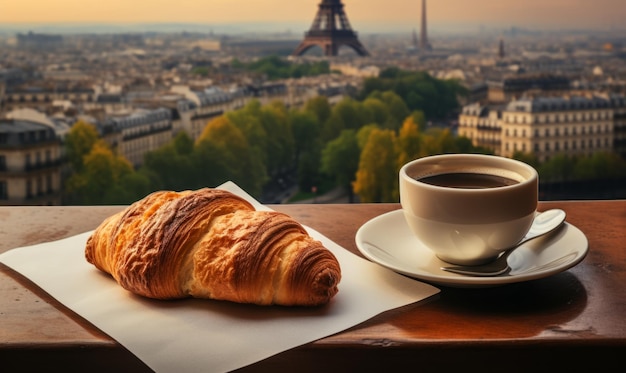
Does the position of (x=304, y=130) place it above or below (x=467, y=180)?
below

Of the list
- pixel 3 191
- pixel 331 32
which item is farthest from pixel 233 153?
pixel 3 191

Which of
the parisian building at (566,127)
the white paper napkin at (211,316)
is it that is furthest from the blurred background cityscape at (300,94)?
the white paper napkin at (211,316)

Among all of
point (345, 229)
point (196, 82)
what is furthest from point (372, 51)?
point (345, 229)

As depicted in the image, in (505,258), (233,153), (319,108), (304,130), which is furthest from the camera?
(304,130)

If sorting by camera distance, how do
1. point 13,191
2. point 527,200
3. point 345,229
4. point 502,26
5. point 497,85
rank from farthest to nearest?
point 497,85, point 502,26, point 13,191, point 345,229, point 527,200

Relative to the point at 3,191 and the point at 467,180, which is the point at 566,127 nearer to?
the point at 3,191

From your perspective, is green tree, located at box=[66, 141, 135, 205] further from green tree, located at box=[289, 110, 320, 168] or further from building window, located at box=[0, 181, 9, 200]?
green tree, located at box=[289, 110, 320, 168]

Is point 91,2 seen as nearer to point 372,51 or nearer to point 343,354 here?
point 372,51
